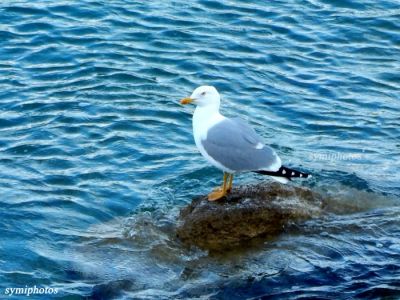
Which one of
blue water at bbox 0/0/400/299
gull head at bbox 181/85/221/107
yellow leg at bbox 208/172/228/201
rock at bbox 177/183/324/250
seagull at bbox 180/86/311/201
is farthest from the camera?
gull head at bbox 181/85/221/107

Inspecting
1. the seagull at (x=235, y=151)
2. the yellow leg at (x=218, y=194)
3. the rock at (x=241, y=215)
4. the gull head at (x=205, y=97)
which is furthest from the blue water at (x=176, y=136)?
the gull head at (x=205, y=97)

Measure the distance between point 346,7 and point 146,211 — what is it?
23.9 ft

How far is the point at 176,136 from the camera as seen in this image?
11320mm

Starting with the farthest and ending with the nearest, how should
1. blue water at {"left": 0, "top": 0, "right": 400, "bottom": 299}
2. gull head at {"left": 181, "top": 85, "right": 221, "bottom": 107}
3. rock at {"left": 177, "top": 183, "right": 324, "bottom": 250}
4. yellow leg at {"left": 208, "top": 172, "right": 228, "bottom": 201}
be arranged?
gull head at {"left": 181, "top": 85, "right": 221, "bottom": 107} < yellow leg at {"left": 208, "top": 172, "right": 228, "bottom": 201} < rock at {"left": 177, "top": 183, "right": 324, "bottom": 250} < blue water at {"left": 0, "top": 0, "right": 400, "bottom": 299}

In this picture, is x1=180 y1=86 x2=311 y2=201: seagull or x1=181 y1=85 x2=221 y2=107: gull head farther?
x1=181 y1=85 x2=221 y2=107: gull head

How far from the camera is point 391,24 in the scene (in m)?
14.8

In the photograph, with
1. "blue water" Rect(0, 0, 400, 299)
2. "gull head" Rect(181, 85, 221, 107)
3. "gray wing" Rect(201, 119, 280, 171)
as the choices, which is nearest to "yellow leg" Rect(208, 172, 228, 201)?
"gray wing" Rect(201, 119, 280, 171)

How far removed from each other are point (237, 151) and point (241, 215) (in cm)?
60

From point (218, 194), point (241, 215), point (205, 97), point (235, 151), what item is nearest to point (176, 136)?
point (205, 97)

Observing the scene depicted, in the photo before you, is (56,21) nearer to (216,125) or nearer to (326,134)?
(326,134)

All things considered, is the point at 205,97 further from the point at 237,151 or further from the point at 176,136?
the point at 176,136

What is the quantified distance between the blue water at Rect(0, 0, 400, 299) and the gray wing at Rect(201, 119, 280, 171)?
0.73 m

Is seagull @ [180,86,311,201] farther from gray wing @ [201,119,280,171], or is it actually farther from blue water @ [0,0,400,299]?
blue water @ [0,0,400,299]

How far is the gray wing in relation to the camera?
28.4 feet
